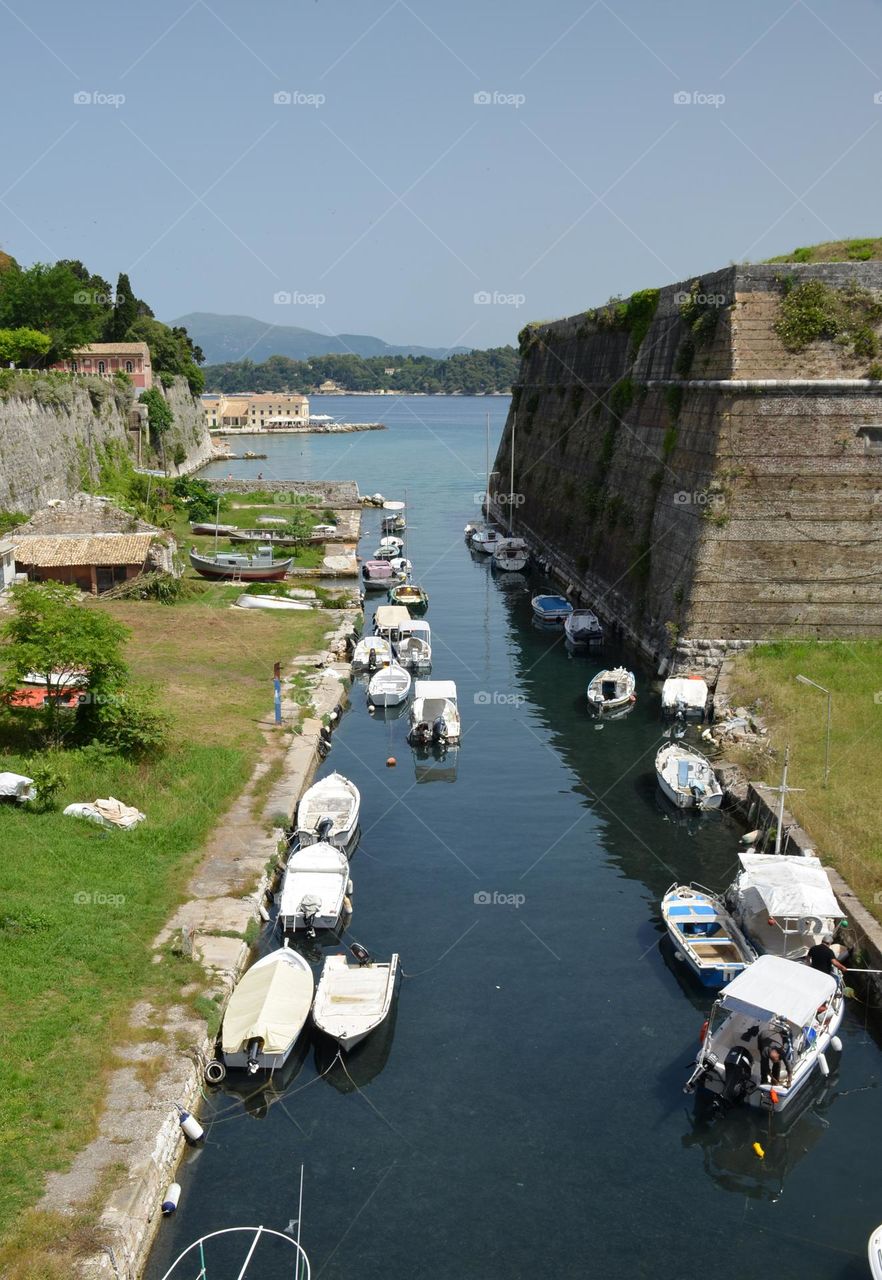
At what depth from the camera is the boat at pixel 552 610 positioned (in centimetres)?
4241

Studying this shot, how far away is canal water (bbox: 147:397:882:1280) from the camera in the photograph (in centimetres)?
1227

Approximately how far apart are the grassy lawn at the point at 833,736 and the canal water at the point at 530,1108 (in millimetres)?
2210

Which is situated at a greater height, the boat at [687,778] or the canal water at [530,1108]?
the boat at [687,778]

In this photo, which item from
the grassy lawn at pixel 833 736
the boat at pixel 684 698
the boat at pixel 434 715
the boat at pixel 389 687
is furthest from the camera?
the boat at pixel 389 687

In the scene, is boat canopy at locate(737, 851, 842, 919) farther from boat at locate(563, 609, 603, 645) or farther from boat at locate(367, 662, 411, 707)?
boat at locate(563, 609, 603, 645)

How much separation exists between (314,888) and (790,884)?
819 cm

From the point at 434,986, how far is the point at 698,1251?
618 cm

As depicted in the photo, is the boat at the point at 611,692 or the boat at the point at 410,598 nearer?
the boat at the point at 611,692

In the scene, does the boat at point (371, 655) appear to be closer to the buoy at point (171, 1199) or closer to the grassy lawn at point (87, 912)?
the grassy lawn at point (87, 912)

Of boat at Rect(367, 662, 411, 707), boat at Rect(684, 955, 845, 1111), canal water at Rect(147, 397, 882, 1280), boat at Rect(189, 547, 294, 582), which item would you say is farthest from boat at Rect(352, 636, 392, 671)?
boat at Rect(684, 955, 845, 1111)

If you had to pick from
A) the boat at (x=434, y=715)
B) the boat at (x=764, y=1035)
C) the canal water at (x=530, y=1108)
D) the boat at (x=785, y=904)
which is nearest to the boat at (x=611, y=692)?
the boat at (x=434, y=715)

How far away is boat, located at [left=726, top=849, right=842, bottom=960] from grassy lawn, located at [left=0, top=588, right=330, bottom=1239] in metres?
9.31

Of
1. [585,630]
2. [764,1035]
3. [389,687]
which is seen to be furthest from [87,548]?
[764,1035]

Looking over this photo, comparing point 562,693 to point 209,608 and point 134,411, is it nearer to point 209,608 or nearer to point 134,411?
point 209,608
